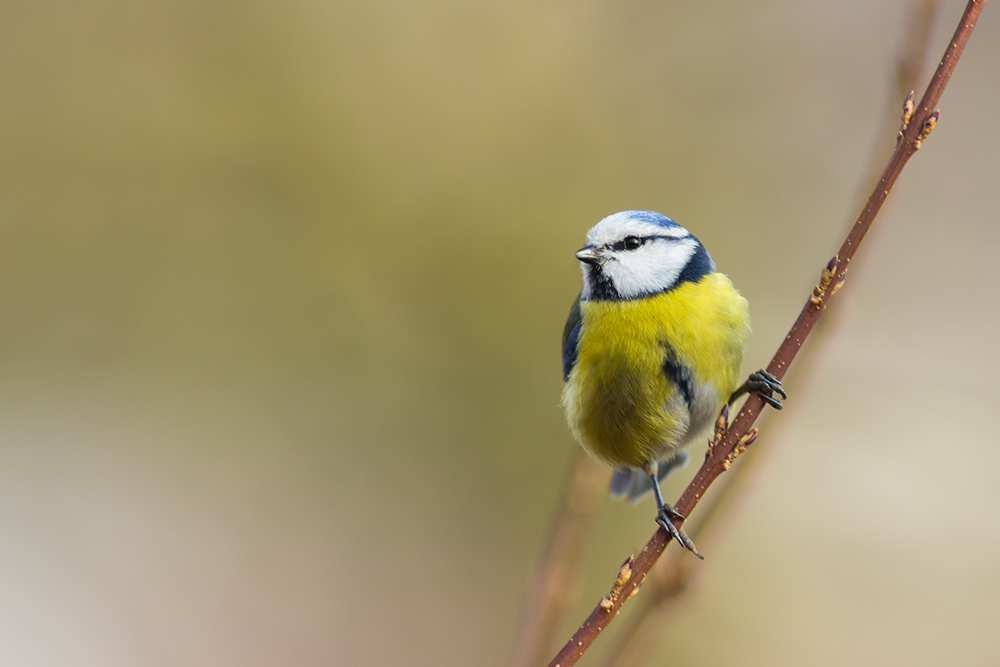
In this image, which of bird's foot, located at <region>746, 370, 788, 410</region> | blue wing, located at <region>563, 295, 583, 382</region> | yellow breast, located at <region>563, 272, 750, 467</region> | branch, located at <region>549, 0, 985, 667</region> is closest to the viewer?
branch, located at <region>549, 0, 985, 667</region>

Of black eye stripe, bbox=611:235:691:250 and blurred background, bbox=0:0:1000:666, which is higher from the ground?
black eye stripe, bbox=611:235:691:250

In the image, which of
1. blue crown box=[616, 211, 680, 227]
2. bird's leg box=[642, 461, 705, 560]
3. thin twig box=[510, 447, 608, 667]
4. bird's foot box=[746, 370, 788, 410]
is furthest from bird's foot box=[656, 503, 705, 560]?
blue crown box=[616, 211, 680, 227]

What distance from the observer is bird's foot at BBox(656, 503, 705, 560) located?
1.01 m

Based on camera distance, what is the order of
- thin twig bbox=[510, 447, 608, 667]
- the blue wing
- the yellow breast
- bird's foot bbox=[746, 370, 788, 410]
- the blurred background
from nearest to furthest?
1. thin twig bbox=[510, 447, 608, 667]
2. bird's foot bbox=[746, 370, 788, 410]
3. the yellow breast
4. the blue wing
5. the blurred background

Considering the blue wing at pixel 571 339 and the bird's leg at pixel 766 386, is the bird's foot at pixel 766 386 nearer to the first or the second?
the bird's leg at pixel 766 386

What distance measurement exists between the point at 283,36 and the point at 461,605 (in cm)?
257

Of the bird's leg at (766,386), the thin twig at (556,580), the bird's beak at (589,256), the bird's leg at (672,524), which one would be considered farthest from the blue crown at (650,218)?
the thin twig at (556,580)

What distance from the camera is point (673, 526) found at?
3.47ft

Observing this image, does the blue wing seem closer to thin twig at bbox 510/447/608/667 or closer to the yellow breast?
the yellow breast

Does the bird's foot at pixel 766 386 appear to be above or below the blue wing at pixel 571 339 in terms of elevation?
above

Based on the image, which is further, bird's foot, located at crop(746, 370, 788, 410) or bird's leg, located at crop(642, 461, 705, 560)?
→ bird's foot, located at crop(746, 370, 788, 410)

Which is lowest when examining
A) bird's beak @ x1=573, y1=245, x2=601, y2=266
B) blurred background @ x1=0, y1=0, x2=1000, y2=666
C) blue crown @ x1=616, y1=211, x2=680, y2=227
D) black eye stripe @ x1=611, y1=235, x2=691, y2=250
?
blurred background @ x1=0, y1=0, x2=1000, y2=666

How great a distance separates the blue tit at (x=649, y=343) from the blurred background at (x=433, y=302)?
139cm

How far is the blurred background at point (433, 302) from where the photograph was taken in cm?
274
